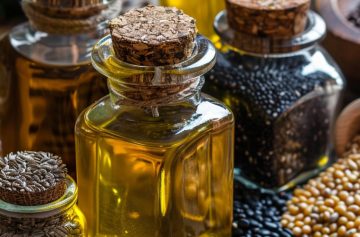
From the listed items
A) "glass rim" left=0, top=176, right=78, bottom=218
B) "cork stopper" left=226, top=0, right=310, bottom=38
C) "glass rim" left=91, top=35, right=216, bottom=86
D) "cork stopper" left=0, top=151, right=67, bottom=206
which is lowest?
"glass rim" left=0, top=176, right=78, bottom=218

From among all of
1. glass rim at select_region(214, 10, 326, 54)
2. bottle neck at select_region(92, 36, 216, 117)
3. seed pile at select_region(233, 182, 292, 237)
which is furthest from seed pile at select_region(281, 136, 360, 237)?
bottle neck at select_region(92, 36, 216, 117)

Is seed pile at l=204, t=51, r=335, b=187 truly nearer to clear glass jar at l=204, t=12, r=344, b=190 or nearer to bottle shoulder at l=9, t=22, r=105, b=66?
clear glass jar at l=204, t=12, r=344, b=190

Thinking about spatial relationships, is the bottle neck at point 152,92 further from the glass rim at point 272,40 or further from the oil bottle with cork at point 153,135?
the glass rim at point 272,40

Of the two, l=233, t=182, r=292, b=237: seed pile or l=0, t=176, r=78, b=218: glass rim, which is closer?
l=0, t=176, r=78, b=218: glass rim

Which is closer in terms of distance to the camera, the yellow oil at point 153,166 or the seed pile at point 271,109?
the yellow oil at point 153,166

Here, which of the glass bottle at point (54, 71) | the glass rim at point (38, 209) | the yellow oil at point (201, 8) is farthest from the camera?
the yellow oil at point (201, 8)

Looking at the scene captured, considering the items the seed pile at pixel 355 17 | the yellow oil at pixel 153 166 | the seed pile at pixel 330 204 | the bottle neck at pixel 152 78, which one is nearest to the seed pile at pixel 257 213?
the seed pile at pixel 330 204

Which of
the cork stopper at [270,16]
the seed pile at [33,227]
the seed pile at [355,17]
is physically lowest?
the seed pile at [355,17]
